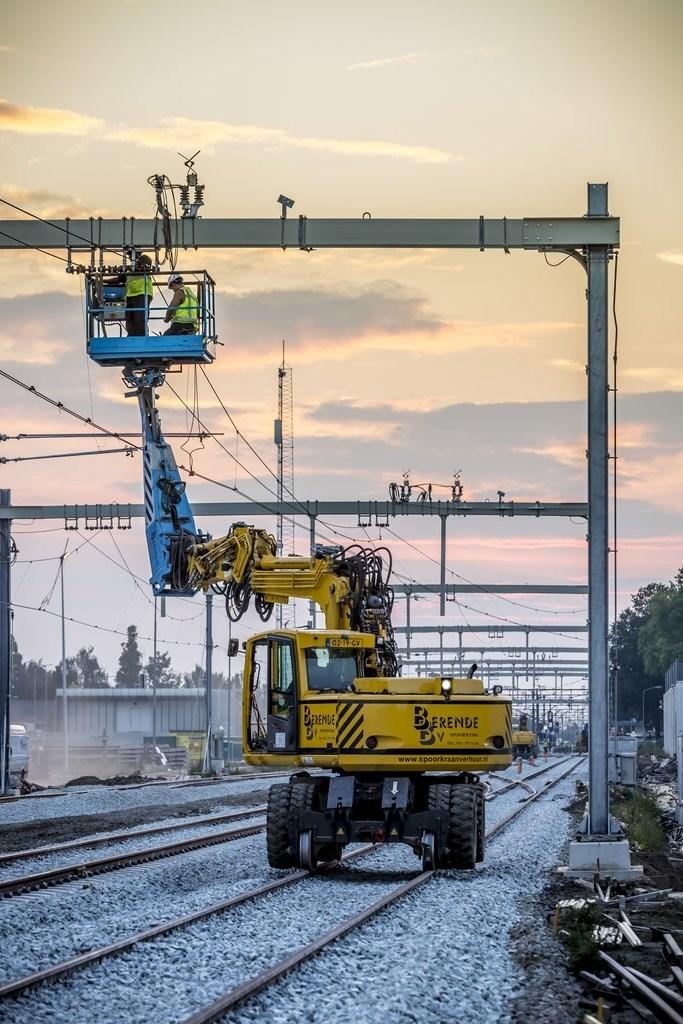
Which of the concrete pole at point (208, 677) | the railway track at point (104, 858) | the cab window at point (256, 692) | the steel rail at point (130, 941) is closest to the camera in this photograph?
the steel rail at point (130, 941)

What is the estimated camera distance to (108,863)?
2328cm

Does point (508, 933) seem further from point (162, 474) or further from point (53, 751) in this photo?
point (53, 751)

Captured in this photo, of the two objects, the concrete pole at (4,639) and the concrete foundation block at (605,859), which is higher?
the concrete pole at (4,639)

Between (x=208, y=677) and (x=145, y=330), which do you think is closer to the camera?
(x=145, y=330)

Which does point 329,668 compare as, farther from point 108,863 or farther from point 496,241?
point 496,241

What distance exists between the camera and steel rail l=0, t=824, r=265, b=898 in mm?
20109

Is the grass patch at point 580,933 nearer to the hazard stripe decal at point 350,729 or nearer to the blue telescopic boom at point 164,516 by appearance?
the hazard stripe decal at point 350,729

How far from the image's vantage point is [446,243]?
23.0 meters

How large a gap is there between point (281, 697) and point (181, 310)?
22.5 feet

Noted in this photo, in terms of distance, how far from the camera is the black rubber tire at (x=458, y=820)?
22.4 meters

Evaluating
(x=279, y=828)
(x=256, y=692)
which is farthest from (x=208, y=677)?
(x=279, y=828)

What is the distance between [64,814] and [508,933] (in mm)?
21163

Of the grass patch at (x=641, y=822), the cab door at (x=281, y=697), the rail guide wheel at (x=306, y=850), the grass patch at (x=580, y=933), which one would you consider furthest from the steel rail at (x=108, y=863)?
the grass patch at (x=641, y=822)

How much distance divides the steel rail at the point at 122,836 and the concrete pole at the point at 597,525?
840 cm
